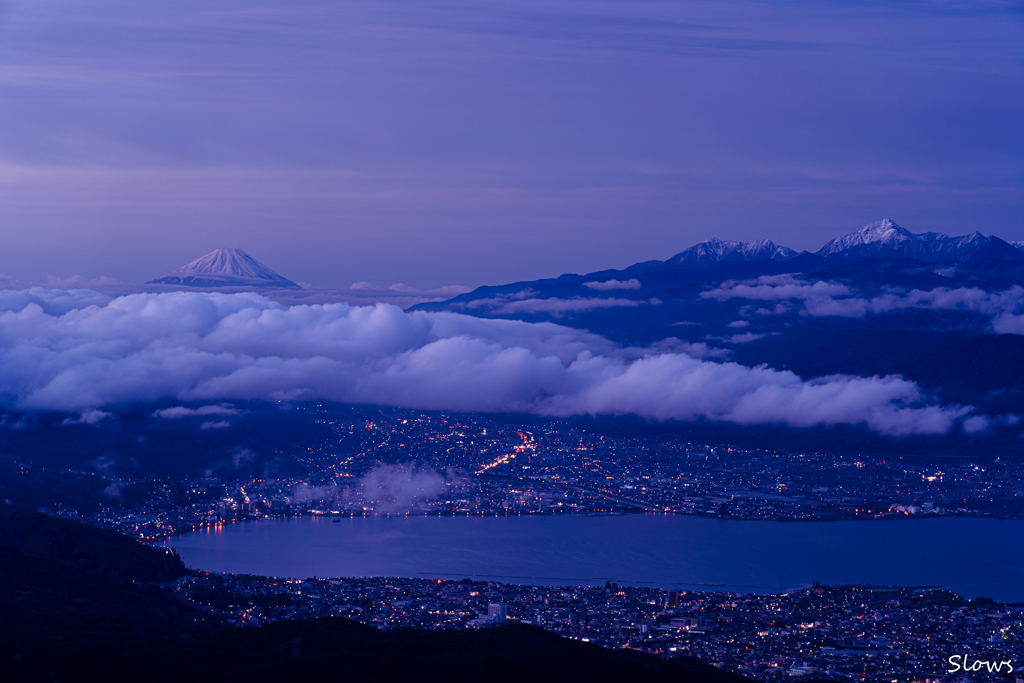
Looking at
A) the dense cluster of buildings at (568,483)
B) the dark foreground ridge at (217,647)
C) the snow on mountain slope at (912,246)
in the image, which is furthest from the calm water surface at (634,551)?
the snow on mountain slope at (912,246)

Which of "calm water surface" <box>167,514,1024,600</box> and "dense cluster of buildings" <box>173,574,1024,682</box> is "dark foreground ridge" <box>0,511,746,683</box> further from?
"calm water surface" <box>167,514,1024,600</box>

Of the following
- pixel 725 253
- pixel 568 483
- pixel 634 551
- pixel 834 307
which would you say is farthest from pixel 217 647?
pixel 725 253

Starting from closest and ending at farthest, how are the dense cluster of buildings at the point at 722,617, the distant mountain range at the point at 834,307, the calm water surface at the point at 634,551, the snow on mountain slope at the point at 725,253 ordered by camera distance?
the dense cluster of buildings at the point at 722,617 → the calm water surface at the point at 634,551 → the distant mountain range at the point at 834,307 → the snow on mountain slope at the point at 725,253

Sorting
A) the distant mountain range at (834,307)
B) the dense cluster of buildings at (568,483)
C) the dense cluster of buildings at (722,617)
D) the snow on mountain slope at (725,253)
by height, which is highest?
the snow on mountain slope at (725,253)

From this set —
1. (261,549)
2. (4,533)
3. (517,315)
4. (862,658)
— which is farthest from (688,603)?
(517,315)

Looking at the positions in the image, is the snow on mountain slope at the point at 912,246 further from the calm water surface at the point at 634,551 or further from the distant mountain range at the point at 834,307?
the calm water surface at the point at 634,551

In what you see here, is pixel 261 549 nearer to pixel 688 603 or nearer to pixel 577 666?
pixel 688 603
